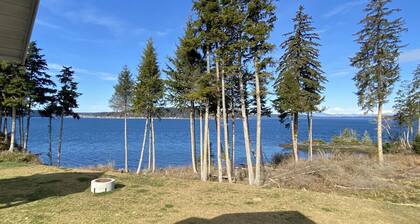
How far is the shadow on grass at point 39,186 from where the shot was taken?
25.9ft

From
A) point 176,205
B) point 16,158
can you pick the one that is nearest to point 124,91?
point 16,158

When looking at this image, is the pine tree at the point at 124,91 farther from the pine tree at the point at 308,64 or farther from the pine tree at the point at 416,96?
the pine tree at the point at 416,96

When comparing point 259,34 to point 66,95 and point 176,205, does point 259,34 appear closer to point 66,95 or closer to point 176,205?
point 176,205

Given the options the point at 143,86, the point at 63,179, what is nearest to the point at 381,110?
the point at 143,86

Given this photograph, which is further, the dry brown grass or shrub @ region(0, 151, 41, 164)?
shrub @ region(0, 151, 41, 164)

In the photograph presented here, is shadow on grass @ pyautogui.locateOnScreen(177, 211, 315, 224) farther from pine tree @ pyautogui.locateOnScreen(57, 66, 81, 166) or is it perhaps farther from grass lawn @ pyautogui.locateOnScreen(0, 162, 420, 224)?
pine tree @ pyautogui.locateOnScreen(57, 66, 81, 166)

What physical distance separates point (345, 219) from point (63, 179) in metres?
9.84

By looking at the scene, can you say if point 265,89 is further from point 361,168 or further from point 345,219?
point 345,219

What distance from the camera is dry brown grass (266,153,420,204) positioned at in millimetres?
12547

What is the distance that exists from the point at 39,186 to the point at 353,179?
14.3 meters

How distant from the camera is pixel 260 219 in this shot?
21.2 feet

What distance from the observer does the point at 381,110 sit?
65.5 ft

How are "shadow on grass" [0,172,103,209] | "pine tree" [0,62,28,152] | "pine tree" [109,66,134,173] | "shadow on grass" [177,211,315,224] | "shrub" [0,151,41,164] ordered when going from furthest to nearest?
"pine tree" [109,66,134,173], "pine tree" [0,62,28,152], "shrub" [0,151,41,164], "shadow on grass" [0,172,103,209], "shadow on grass" [177,211,315,224]

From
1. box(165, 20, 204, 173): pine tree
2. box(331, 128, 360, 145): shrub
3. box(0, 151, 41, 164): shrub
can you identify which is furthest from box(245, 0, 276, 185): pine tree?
box(331, 128, 360, 145): shrub
